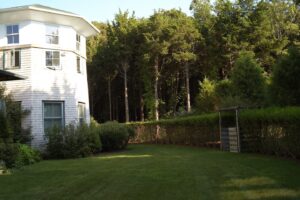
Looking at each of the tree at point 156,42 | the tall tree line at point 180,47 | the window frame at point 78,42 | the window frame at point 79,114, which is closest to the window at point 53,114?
the window frame at point 79,114

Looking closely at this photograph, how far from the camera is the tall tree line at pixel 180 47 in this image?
39594 millimetres

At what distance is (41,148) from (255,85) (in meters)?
14.0

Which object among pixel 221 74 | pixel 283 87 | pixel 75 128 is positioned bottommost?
pixel 75 128

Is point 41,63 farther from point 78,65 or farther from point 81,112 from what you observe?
point 81,112

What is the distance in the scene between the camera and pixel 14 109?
20.3m

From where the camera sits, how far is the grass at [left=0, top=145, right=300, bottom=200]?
26.2 feet

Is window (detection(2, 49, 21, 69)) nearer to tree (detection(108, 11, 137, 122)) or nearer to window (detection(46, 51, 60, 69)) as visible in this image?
window (detection(46, 51, 60, 69))

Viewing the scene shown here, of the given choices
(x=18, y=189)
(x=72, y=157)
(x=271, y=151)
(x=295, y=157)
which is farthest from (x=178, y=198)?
(x=72, y=157)

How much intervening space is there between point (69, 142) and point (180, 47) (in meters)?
23.3

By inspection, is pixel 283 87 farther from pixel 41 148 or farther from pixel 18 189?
pixel 18 189

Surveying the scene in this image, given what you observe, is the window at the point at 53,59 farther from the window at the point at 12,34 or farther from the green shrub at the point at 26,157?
the green shrub at the point at 26,157

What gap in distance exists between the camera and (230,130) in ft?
61.9

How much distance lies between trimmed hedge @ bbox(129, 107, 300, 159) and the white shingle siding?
678 centimetres

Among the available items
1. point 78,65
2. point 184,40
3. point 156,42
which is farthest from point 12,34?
point 184,40
